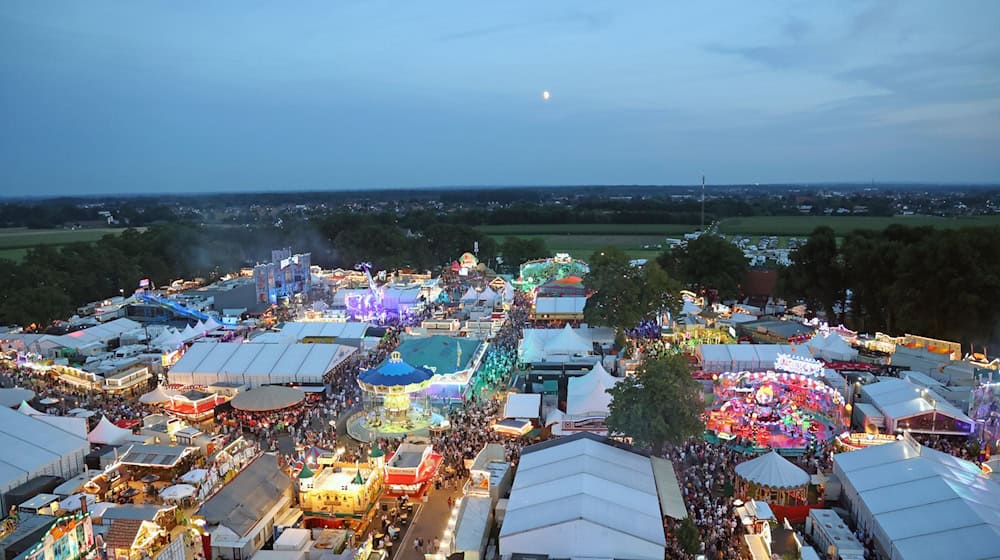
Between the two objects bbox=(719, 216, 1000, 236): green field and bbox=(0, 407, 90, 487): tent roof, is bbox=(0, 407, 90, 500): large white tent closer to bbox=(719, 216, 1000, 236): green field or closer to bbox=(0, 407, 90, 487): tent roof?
bbox=(0, 407, 90, 487): tent roof

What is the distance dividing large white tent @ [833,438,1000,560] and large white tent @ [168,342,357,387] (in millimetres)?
17205

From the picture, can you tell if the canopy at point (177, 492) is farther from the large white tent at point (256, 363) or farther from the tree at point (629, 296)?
the tree at point (629, 296)

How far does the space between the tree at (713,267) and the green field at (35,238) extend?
57.2m

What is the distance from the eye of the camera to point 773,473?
1474cm

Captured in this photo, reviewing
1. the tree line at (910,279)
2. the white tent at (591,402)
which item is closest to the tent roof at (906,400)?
the white tent at (591,402)

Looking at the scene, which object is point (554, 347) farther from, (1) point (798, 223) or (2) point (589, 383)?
(1) point (798, 223)

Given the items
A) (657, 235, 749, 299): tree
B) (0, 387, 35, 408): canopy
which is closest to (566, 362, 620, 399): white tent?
(0, 387, 35, 408): canopy

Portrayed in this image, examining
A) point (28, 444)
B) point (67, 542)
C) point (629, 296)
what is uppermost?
point (629, 296)

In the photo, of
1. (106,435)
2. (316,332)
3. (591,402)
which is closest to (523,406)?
(591,402)

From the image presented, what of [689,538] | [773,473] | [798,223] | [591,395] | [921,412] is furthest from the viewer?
[798,223]

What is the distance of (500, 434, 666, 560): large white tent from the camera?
467 inches

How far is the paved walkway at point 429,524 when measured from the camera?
13.3m

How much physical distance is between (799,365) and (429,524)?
45.9 feet

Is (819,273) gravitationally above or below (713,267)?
above
